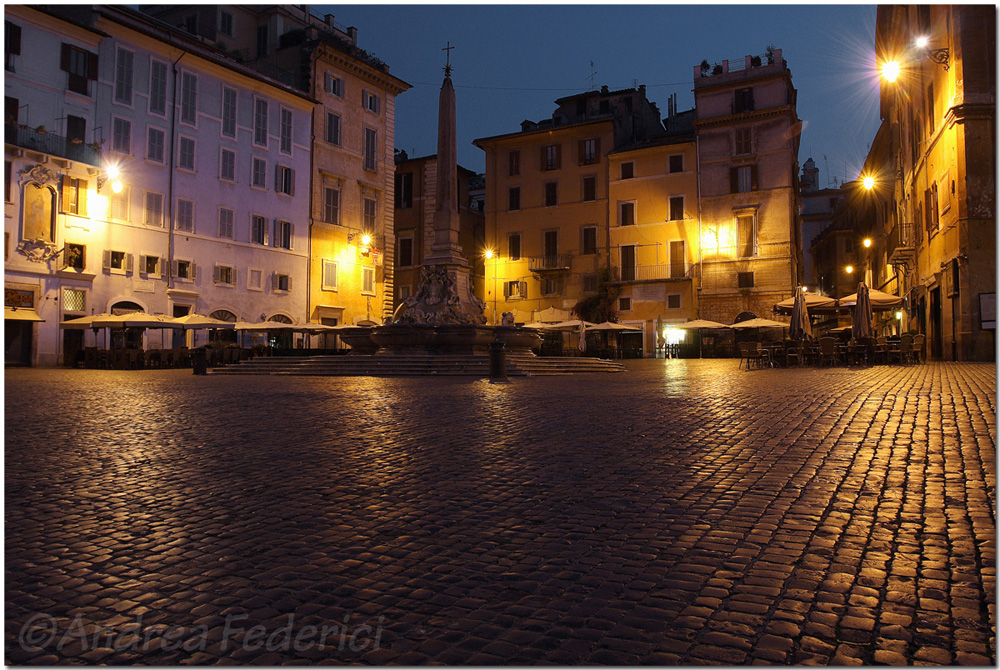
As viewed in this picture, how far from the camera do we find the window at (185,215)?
111ft

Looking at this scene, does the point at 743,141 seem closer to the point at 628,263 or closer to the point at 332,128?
the point at 628,263

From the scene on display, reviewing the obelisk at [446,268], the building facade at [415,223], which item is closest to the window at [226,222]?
the building facade at [415,223]

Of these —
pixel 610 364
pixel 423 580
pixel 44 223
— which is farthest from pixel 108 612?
pixel 44 223

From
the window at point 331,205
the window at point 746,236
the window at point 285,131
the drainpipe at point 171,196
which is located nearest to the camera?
the drainpipe at point 171,196

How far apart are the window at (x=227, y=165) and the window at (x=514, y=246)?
1901cm

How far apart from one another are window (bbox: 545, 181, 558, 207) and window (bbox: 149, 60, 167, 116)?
2389 cm

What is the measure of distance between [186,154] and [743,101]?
102 feet

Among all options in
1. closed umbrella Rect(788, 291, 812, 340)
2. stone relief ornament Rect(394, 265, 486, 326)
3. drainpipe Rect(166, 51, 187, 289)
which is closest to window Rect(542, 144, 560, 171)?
drainpipe Rect(166, 51, 187, 289)

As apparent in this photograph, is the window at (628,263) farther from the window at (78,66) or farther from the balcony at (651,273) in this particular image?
the window at (78,66)

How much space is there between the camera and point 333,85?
41.9 meters

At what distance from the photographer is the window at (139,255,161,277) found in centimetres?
3198

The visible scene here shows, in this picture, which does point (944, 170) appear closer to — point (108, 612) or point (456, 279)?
point (456, 279)

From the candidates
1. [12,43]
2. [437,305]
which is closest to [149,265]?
[12,43]

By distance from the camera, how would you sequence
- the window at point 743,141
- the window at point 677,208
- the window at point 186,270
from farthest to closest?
the window at point 677,208
the window at point 743,141
the window at point 186,270
